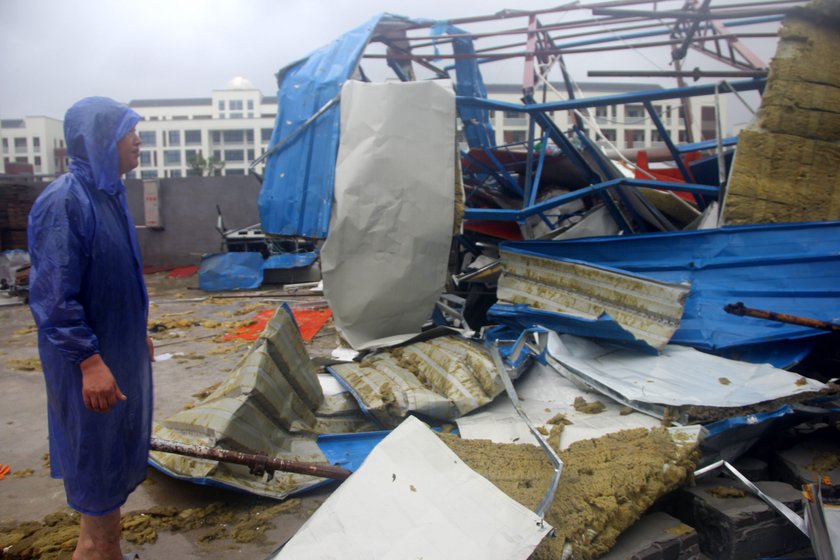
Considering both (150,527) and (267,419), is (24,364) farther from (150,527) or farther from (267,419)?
(150,527)

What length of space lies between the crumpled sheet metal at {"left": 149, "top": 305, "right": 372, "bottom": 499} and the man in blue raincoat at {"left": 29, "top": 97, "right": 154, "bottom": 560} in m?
0.70

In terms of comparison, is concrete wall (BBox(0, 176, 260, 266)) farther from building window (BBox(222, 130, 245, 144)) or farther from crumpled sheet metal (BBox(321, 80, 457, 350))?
building window (BBox(222, 130, 245, 144))

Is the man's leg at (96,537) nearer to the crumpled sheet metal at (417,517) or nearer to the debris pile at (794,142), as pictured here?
the crumpled sheet metal at (417,517)

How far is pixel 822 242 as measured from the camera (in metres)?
3.79

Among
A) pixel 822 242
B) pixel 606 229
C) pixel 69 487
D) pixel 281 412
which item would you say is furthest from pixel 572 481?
Answer: pixel 606 229

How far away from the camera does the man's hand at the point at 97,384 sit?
1.83 metres

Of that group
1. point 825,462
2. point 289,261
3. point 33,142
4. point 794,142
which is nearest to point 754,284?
point 794,142

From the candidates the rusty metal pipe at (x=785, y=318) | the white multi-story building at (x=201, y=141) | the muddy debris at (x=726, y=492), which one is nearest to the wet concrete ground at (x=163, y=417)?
the muddy debris at (x=726, y=492)

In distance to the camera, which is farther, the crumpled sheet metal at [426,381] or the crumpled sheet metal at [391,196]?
the crumpled sheet metal at [391,196]

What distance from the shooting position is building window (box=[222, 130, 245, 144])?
6920 cm

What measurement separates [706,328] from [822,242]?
3.10 feet

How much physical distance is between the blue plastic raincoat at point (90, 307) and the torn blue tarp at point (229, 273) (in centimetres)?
1022

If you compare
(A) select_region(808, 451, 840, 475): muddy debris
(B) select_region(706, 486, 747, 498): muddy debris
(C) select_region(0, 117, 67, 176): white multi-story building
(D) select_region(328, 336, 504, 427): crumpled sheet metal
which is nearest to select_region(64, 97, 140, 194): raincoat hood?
(D) select_region(328, 336, 504, 427): crumpled sheet metal

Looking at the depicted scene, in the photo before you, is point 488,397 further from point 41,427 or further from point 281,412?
point 41,427
